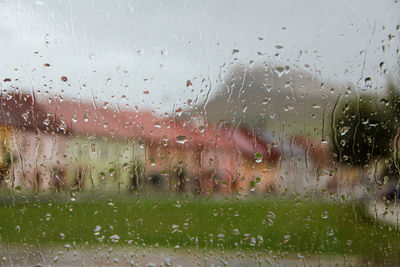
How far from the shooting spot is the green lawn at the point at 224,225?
48.6 inches

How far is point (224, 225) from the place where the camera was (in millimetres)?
1261

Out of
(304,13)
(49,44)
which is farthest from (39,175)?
(304,13)

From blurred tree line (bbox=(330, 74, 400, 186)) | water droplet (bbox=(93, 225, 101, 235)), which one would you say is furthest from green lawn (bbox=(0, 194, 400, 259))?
blurred tree line (bbox=(330, 74, 400, 186))

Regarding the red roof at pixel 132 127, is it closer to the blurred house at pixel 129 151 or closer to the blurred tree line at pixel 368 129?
the blurred house at pixel 129 151

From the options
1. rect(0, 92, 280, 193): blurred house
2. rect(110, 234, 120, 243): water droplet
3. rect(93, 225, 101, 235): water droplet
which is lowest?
rect(110, 234, 120, 243): water droplet

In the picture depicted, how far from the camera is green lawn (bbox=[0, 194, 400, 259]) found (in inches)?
48.6

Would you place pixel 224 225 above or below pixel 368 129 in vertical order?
below

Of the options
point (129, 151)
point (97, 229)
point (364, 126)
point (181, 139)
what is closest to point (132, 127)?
point (129, 151)

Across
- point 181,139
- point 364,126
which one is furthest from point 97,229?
point 364,126

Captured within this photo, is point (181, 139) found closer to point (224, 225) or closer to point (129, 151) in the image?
point (129, 151)

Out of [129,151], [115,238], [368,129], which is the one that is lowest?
[115,238]

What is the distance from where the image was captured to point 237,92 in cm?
127

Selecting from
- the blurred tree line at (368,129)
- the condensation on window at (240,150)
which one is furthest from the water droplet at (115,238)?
the blurred tree line at (368,129)

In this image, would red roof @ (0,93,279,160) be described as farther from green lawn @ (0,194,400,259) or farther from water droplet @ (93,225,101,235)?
water droplet @ (93,225,101,235)
